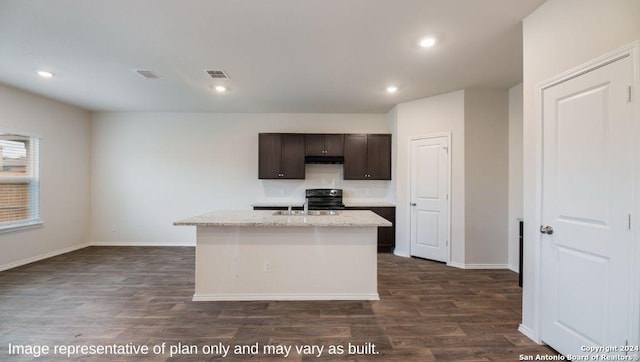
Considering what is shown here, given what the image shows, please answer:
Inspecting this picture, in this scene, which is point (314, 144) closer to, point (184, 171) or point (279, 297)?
point (184, 171)

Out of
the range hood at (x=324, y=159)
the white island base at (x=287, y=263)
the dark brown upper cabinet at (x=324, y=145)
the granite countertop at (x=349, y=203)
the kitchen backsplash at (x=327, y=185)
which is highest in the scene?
the dark brown upper cabinet at (x=324, y=145)

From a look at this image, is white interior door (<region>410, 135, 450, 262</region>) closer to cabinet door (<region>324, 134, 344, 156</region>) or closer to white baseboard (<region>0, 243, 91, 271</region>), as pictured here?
cabinet door (<region>324, 134, 344, 156</region>)

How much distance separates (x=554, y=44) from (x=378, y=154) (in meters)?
3.22

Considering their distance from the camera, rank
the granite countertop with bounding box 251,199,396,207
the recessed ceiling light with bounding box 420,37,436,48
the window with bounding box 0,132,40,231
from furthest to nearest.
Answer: the granite countertop with bounding box 251,199,396,207, the window with bounding box 0,132,40,231, the recessed ceiling light with bounding box 420,37,436,48

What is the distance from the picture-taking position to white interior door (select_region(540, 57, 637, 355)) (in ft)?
5.18

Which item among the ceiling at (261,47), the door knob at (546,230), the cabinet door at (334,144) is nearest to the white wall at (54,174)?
the ceiling at (261,47)

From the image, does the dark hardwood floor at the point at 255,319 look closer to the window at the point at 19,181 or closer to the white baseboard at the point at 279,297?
the white baseboard at the point at 279,297

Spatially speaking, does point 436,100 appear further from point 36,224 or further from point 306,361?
point 36,224

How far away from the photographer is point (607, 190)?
1.66m

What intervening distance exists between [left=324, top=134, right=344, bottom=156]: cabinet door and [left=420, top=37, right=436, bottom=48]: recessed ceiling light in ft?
8.42

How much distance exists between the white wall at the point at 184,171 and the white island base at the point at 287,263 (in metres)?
2.48

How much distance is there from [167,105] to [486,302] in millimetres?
5646

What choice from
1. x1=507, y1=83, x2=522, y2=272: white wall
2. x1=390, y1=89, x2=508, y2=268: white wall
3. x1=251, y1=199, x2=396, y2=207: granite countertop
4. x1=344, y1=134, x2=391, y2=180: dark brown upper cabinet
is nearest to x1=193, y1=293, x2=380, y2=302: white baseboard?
x1=390, y1=89, x2=508, y2=268: white wall

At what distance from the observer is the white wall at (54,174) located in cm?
401
